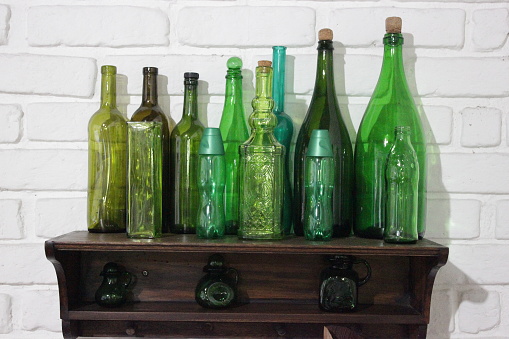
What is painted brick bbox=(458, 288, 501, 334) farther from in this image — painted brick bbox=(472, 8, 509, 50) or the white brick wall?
painted brick bbox=(472, 8, 509, 50)

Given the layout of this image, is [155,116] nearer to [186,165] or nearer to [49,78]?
[186,165]

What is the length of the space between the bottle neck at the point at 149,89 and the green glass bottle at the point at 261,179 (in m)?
0.20

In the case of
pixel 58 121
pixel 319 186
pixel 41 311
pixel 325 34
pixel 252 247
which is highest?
pixel 325 34

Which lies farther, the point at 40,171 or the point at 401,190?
the point at 40,171

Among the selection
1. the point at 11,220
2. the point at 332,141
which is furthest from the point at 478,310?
the point at 11,220

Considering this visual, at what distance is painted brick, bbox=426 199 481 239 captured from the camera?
3.60 ft

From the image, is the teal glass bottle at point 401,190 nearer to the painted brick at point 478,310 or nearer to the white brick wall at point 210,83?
the white brick wall at point 210,83

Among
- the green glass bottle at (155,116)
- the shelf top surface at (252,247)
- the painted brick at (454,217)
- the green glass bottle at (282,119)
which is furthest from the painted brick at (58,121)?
the painted brick at (454,217)

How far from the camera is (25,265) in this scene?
1094mm

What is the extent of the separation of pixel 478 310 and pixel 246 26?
2.44 feet

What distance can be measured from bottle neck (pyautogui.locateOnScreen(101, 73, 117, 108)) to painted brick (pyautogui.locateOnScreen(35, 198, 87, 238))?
0.21 meters

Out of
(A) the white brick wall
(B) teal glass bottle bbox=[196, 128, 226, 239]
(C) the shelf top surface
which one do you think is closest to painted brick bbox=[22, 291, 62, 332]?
(A) the white brick wall

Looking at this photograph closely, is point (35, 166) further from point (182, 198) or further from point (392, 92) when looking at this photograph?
point (392, 92)

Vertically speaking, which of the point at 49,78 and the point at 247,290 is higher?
the point at 49,78
